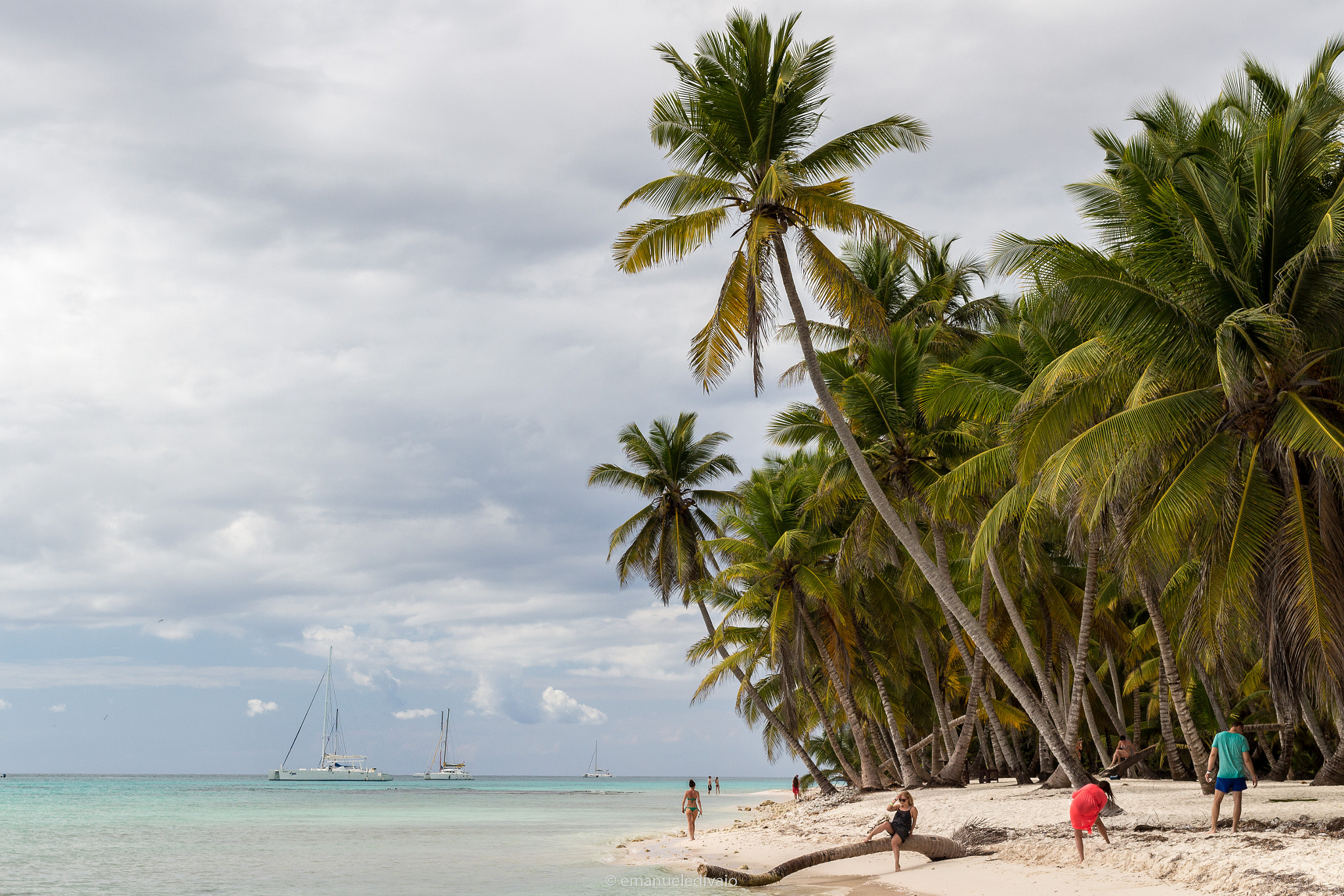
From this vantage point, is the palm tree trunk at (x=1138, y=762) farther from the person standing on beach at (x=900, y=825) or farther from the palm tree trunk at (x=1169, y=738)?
the person standing on beach at (x=900, y=825)

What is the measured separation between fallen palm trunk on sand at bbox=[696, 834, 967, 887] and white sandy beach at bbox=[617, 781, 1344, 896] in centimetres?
20

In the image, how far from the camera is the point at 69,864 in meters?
20.6

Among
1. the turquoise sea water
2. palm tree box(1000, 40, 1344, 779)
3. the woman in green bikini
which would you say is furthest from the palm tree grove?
the turquoise sea water

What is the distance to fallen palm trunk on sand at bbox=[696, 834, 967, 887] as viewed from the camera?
12922 millimetres

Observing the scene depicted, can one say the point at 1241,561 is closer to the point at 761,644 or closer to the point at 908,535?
the point at 908,535

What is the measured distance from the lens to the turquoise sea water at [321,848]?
16609mm

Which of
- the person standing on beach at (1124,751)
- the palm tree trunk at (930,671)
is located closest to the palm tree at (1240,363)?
the person standing on beach at (1124,751)

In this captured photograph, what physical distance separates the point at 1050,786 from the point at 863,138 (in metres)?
12.7

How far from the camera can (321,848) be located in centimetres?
2481

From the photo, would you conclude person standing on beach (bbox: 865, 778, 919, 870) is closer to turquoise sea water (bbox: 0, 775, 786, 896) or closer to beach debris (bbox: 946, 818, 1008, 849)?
beach debris (bbox: 946, 818, 1008, 849)

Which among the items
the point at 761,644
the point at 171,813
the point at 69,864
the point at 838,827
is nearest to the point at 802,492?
the point at 761,644

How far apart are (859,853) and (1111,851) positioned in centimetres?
350

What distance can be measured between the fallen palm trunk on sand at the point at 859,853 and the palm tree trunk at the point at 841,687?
10.7 m

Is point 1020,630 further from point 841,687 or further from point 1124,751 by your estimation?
point 841,687
